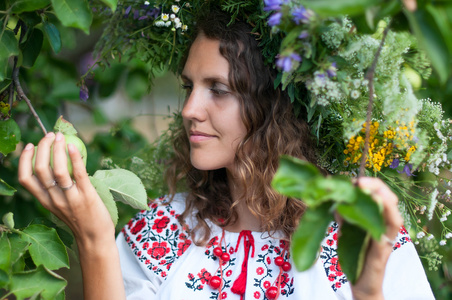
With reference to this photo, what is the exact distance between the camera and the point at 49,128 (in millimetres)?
1649

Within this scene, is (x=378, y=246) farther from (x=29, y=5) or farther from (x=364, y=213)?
(x=29, y=5)

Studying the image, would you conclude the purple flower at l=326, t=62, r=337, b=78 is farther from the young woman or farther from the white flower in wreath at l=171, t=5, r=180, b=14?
the white flower in wreath at l=171, t=5, r=180, b=14

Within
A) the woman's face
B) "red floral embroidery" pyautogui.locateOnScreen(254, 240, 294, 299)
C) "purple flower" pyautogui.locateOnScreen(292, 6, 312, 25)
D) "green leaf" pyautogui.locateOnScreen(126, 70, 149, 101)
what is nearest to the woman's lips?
the woman's face

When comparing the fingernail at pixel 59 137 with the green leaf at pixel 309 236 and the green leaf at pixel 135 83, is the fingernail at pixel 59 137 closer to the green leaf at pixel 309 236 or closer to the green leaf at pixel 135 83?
the green leaf at pixel 309 236

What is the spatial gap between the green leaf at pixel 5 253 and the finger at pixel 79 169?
0.54 feet

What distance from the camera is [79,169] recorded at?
916 millimetres

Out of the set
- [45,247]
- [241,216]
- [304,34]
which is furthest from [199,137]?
[304,34]

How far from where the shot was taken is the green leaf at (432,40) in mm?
534

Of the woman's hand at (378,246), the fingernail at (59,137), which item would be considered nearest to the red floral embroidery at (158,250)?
the fingernail at (59,137)

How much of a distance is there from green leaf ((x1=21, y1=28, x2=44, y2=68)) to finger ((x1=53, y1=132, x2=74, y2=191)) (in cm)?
27

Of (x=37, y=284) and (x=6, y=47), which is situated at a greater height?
(x=6, y=47)

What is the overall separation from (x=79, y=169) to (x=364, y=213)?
1.91 feet

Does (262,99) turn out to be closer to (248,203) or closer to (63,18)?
(248,203)

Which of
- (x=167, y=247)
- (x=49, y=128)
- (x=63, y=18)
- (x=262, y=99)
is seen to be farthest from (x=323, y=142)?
(x=49, y=128)
